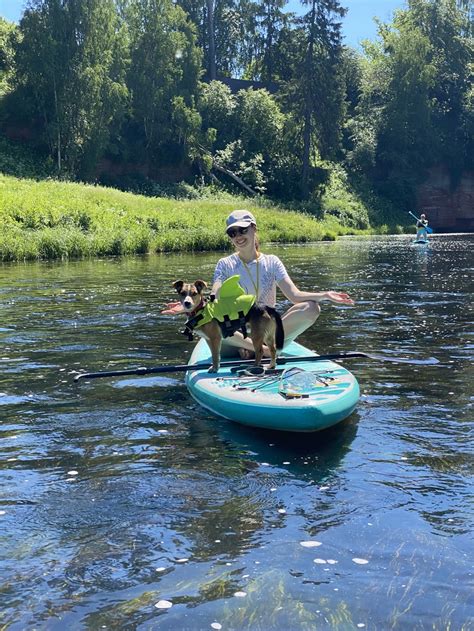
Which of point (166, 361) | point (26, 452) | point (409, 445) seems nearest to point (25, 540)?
point (26, 452)

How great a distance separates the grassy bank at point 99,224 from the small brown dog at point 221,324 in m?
18.6

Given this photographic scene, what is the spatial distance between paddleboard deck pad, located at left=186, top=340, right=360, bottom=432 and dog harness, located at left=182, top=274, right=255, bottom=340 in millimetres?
499

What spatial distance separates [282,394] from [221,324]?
97cm

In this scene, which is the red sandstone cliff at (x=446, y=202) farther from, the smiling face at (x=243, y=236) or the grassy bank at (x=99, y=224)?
the smiling face at (x=243, y=236)

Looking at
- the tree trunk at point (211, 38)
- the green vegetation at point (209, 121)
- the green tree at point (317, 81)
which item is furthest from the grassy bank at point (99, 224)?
the tree trunk at point (211, 38)

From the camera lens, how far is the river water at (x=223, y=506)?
128 inches

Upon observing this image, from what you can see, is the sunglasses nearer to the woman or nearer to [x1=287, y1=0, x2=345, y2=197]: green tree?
the woman

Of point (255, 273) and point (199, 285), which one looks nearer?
point (199, 285)

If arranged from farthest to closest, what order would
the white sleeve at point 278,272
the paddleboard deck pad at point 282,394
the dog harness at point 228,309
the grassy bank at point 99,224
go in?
the grassy bank at point 99,224, the white sleeve at point 278,272, the dog harness at point 228,309, the paddleboard deck pad at point 282,394

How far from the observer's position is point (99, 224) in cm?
2762

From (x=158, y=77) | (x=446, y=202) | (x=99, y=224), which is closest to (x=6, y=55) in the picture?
(x=158, y=77)

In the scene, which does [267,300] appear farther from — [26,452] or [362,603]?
[362,603]

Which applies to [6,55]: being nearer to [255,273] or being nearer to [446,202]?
[446,202]

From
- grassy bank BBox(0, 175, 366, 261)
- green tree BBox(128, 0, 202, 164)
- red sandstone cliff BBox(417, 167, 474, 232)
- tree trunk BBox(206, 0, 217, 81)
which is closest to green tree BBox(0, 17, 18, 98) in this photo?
green tree BBox(128, 0, 202, 164)
